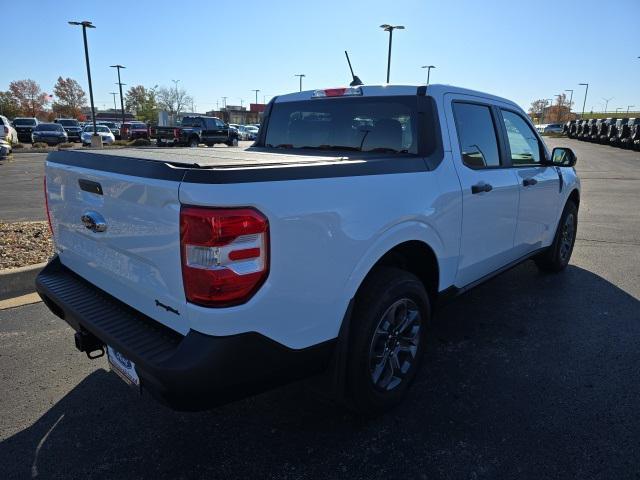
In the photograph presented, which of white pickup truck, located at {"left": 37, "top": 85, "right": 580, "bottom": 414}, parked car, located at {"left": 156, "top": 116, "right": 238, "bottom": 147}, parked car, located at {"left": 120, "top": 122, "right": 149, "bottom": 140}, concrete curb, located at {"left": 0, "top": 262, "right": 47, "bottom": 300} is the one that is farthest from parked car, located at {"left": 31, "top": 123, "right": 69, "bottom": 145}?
white pickup truck, located at {"left": 37, "top": 85, "right": 580, "bottom": 414}

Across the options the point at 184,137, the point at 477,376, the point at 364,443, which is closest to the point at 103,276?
the point at 364,443

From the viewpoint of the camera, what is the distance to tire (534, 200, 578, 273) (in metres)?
5.08

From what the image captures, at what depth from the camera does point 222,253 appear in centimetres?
178

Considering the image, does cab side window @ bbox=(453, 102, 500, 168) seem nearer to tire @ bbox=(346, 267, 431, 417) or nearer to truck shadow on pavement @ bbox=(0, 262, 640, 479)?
tire @ bbox=(346, 267, 431, 417)

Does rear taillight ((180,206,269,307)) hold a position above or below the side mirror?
below

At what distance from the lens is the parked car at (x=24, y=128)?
101ft

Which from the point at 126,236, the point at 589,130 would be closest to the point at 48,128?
the point at 126,236

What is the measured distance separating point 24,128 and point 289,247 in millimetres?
35756

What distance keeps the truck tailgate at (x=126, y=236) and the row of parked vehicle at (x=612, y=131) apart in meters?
33.3

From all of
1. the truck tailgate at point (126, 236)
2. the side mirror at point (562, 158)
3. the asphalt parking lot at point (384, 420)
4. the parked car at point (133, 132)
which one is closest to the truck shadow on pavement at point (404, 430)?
the asphalt parking lot at point (384, 420)

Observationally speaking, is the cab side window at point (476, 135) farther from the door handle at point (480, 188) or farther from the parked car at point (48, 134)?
the parked car at point (48, 134)

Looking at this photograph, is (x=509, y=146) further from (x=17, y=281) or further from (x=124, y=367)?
(x=17, y=281)

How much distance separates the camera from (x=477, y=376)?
3.15m

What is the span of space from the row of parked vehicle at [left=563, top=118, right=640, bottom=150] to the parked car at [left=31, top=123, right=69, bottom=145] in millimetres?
35755
